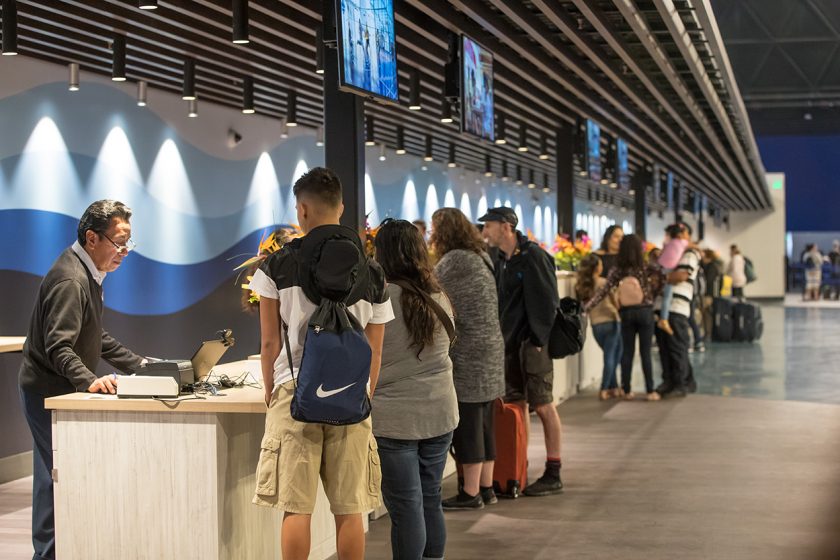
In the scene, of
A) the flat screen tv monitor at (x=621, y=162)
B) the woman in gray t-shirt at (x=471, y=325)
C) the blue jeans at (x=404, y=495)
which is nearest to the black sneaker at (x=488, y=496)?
the woman in gray t-shirt at (x=471, y=325)

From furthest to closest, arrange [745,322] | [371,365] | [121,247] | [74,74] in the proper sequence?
[745,322], [74,74], [121,247], [371,365]

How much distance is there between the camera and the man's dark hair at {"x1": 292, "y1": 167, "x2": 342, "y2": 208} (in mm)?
3629

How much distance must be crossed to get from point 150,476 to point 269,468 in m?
0.71

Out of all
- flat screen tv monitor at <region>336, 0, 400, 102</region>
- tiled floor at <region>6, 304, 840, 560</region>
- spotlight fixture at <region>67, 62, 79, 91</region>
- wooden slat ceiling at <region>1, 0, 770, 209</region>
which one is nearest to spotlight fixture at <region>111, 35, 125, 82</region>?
wooden slat ceiling at <region>1, 0, 770, 209</region>

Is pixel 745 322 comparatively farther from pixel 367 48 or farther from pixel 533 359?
pixel 367 48

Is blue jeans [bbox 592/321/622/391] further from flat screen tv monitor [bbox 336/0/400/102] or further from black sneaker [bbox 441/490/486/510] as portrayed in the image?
flat screen tv monitor [bbox 336/0/400/102]

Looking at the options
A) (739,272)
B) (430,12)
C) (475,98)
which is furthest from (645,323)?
(739,272)

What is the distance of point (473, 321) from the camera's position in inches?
213

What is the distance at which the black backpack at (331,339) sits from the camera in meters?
3.42

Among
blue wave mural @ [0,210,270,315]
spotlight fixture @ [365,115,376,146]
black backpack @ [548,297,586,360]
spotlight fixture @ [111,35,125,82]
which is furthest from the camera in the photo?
spotlight fixture @ [365,115,376,146]

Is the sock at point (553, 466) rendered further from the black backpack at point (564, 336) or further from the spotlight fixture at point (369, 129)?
the spotlight fixture at point (369, 129)

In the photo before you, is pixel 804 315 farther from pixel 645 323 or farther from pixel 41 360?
pixel 41 360

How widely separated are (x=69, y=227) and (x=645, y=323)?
512 cm

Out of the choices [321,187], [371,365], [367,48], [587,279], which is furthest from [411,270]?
[587,279]
